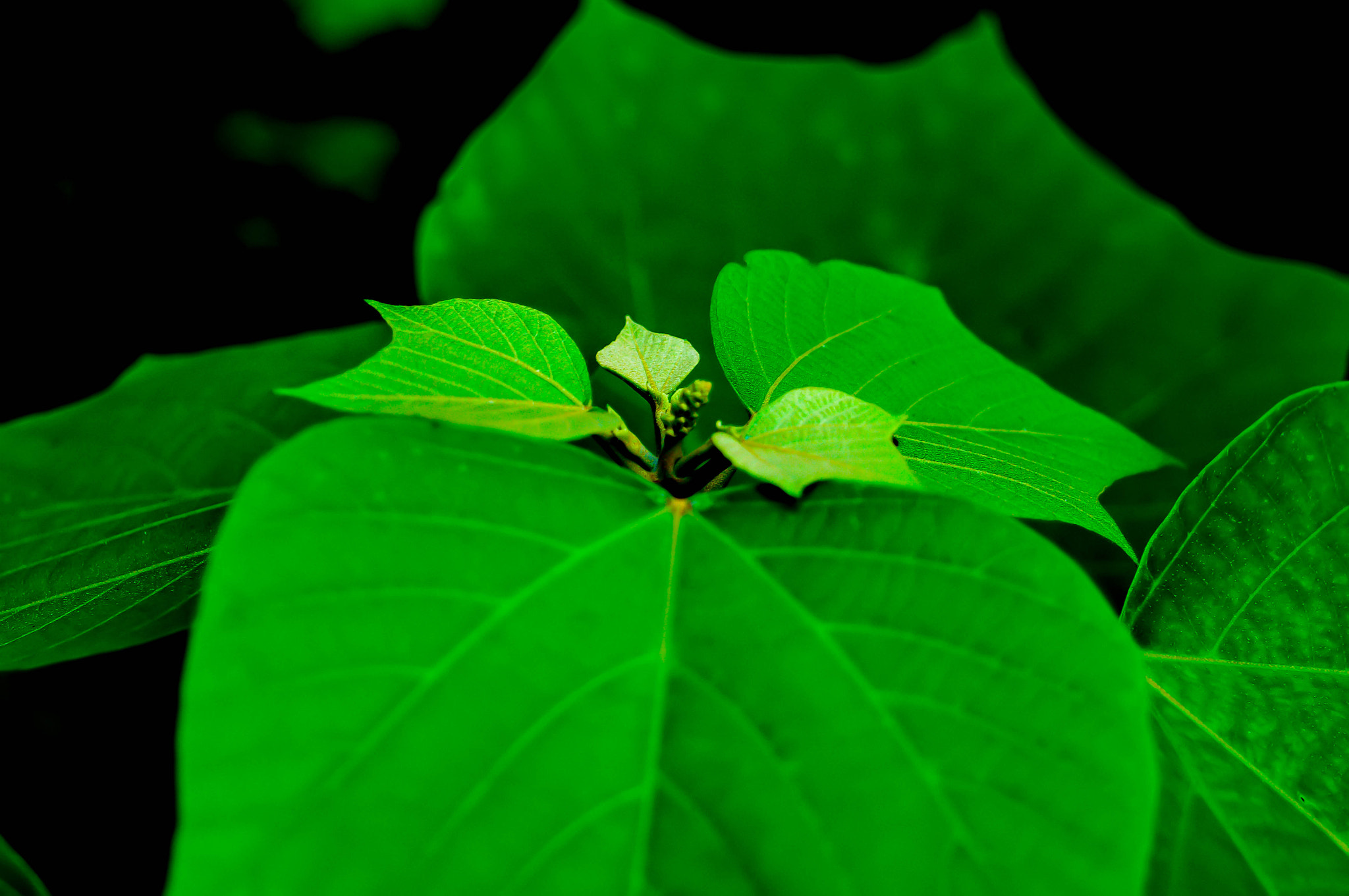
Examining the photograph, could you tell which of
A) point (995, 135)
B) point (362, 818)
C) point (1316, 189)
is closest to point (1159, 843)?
point (362, 818)

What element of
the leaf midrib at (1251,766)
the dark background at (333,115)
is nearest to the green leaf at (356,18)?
the dark background at (333,115)

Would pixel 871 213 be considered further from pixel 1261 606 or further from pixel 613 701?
pixel 613 701

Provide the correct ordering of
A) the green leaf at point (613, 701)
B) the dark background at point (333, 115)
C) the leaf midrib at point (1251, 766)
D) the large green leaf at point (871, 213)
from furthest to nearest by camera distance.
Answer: the dark background at point (333, 115), the large green leaf at point (871, 213), the leaf midrib at point (1251, 766), the green leaf at point (613, 701)

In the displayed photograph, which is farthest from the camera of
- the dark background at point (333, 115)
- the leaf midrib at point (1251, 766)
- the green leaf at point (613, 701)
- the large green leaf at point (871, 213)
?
the dark background at point (333, 115)

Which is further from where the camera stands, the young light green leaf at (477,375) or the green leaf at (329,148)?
the green leaf at (329,148)

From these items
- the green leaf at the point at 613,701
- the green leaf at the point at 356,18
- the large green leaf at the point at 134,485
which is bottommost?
the green leaf at the point at 613,701

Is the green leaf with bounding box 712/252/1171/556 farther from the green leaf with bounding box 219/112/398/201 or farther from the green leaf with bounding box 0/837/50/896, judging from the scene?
the green leaf with bounding box 219/112/398/201

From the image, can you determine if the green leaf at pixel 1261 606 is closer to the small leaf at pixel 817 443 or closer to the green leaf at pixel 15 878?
the small leaf at pixel 817 443

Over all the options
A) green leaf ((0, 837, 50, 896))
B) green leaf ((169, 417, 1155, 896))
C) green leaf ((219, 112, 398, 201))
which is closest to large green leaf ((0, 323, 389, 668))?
green leaf ((0, 837, 50, 896))

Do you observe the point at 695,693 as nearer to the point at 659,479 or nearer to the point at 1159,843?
the point at 659,479
